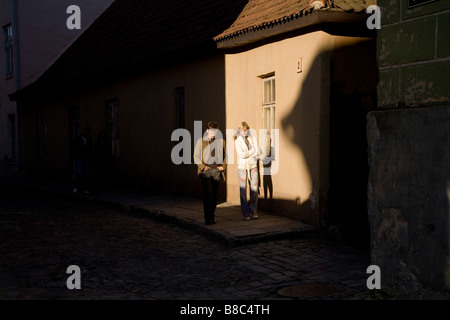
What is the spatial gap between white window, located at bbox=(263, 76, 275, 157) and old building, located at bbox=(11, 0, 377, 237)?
1.2 inches

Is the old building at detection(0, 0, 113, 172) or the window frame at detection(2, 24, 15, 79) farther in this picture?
the window frame at detection(2, 24, 15, 79)

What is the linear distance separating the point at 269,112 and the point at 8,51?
17864mm

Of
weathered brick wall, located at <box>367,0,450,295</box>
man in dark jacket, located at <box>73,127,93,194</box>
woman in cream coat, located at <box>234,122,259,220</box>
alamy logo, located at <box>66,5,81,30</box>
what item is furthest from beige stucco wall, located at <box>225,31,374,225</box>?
alamy logo, located at <box>66,5,81,30</box>

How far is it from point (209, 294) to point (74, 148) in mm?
10390

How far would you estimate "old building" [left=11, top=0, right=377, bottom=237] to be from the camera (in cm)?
915

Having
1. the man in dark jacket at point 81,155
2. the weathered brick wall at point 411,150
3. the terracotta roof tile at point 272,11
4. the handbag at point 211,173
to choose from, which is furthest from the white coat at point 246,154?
the man in dark jacket at point 81,155

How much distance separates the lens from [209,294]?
232 inches

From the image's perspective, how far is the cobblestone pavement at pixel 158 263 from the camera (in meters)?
5.98

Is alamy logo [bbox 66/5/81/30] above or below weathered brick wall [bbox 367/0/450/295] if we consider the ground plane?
above

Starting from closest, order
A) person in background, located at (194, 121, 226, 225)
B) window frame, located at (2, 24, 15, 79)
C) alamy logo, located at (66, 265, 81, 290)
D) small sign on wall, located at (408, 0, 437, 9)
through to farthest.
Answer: small sign on wall, located at (408, 0, 437, 9)
alamy logo, located at (66, 265, 81, 290)
person in background, located at (194, 121, 226, 225)
window frame, located at (2, 24, 15, 79)

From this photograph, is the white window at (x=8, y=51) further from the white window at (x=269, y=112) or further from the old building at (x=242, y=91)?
the white window at (x=269, y=112)

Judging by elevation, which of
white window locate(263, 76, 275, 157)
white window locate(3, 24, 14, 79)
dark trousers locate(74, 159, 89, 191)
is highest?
white window locate(3, 24, 14, 79)

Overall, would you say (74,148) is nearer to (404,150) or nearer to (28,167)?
(28,167)

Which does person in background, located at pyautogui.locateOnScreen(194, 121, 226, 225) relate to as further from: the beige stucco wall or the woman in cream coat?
the beige stucco wall
